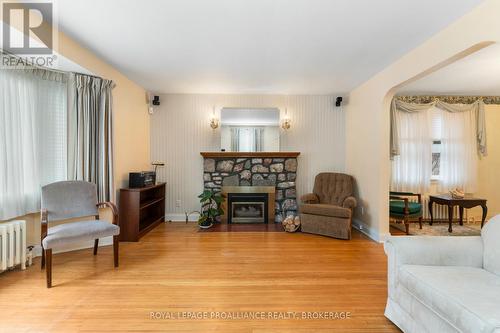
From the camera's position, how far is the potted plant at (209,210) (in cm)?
396

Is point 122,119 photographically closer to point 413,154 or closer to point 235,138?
point 235,138

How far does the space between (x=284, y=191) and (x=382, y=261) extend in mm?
2060

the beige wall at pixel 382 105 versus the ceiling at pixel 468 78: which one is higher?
the ceiling at pixel 468 78

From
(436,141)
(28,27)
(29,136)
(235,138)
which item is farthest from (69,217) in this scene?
(436,141)

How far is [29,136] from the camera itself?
2.56 metres

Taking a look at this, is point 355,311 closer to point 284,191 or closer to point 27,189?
point 284,191

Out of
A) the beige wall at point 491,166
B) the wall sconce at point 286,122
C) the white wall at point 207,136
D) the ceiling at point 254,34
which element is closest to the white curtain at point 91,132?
the ceiling at point 254,34

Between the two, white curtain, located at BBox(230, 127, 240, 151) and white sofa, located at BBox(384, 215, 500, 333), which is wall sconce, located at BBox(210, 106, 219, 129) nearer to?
white curtain, located at BBox(230, 127, 240, 151)

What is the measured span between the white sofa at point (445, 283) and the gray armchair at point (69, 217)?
2.67 metres

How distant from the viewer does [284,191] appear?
14.5 feet

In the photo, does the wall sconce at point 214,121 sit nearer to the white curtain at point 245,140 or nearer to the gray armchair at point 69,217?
the white curtain at point 245,140

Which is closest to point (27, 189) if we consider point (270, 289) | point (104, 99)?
point (104, 99)

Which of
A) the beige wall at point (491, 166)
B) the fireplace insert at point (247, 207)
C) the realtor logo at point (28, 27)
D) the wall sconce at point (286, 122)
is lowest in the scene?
the fireplace insert at point (247, 207)

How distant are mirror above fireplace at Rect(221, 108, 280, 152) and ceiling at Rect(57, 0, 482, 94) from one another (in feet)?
3.06
